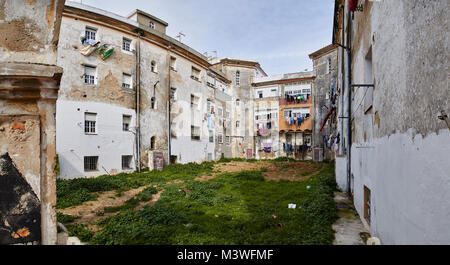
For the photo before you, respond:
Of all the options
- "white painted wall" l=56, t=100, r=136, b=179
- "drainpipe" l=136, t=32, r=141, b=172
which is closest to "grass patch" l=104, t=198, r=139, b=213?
"white painted wall" l=56, t=100, r=136, b=179

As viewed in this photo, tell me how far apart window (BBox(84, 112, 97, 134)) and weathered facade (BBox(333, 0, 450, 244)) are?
16.4 meters

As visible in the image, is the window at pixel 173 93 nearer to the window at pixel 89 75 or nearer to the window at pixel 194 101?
the window at pixel 194 101

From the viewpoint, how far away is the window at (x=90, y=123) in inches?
620

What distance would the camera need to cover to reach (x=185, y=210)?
8703 mm

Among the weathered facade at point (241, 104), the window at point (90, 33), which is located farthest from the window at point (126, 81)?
the weathered facade at point (241, 104)

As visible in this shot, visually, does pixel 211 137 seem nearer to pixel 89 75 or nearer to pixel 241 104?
pixel 241 104

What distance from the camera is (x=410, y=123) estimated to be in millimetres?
3189

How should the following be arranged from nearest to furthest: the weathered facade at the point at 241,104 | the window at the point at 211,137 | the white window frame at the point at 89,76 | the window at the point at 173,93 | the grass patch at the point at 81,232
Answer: the grass patch at the point at 81,232
the white window frame at the point at 89,76
the window at the point at 173,93
the window at the point at 211,137
the weathered facade at the point at 241,104

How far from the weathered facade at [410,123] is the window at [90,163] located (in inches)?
642

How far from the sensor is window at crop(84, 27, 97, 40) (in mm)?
16328

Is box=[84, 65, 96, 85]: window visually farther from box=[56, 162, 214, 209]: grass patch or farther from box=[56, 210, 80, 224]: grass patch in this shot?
box=[56, 210, 80, 224]: grass patch

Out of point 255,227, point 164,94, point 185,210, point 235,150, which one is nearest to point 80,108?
point 164,94

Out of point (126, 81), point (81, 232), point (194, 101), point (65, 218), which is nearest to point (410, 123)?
point (81, 232)

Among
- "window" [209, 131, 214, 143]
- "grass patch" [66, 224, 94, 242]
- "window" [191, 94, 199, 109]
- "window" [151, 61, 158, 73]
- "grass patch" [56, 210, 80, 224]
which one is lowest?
"grass patch" [56, 210, 80, 224]
